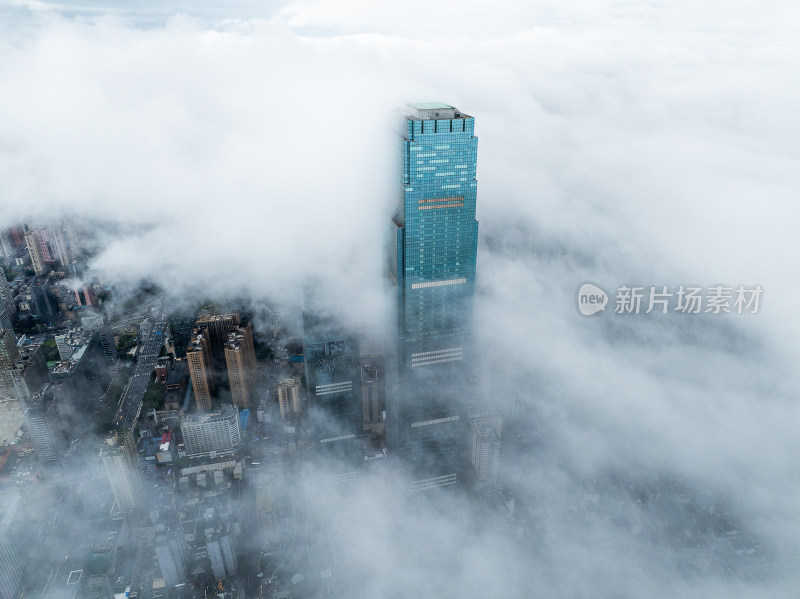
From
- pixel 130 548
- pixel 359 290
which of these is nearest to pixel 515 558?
pixel 359 290

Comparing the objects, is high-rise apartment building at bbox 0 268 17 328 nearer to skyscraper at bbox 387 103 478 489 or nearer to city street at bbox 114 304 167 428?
city street at bbox 114 304 167 428

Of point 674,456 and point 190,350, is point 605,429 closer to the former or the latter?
point 674,456

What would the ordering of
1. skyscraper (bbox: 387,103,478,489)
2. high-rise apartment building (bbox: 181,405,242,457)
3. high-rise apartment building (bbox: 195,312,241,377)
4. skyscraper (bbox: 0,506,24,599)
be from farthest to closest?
1. high-rise apartment building (bbox: 195,312,241,377)
2. high-rise apartment building (bbox: 181,405,242,457)
3. skyscraper (bbox: 0,506,24,599)
4. skyscraper (bbox: 387,103,478,489)

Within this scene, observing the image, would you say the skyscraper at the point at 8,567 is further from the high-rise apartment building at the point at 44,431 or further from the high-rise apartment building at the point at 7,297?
the high-rise apartment building at the point at 7,297

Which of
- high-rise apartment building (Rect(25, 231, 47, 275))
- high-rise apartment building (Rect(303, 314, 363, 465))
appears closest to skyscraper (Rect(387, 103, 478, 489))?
high-rise apartment building (Rect(303, 314, 363, 465))

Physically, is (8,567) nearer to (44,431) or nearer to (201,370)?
(44,431)

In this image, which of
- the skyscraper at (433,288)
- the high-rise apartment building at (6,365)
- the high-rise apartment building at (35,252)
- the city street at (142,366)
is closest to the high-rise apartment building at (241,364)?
the city street at (142,366)

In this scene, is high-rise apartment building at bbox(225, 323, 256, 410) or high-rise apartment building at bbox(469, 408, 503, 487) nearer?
high-rise apartment building at bbox(469, 408, 503, 487)
